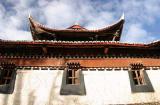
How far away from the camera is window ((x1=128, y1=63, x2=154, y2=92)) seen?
10508 mm

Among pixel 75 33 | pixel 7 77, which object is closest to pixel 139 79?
pixel 75 33

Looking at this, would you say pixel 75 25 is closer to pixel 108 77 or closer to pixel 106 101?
pixel 108 77

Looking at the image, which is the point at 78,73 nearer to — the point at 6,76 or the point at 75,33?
the point at 6,76

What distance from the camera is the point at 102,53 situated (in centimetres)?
1170

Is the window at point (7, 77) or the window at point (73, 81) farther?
the window at point (73, 81)

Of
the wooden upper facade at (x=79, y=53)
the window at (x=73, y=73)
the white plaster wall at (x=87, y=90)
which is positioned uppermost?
the wooden upper facade at (x=79, y=53)

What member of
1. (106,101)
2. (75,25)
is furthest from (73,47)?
(75,25)

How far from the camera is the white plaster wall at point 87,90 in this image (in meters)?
9.80

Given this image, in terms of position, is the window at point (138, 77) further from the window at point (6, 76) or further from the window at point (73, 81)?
the window at point (6, 76)

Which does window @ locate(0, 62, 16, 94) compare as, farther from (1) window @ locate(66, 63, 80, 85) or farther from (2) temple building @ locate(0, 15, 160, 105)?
(1) window @ locate(66, 63, 80, 85)

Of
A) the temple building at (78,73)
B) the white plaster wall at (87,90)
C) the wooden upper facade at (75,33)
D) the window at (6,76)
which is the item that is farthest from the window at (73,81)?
the wooden upper facade at (75,33)

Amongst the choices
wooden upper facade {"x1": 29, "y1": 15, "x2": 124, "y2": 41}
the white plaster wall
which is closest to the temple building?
the white plaster wall

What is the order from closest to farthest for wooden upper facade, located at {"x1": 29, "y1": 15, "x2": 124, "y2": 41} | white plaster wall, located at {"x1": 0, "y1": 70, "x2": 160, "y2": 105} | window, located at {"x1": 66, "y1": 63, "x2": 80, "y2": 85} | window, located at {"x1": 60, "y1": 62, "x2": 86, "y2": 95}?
1. white plaster wall, located at {"x1": 0, "y1": 70, "x2": 160, "y2": 105}
2. window, located at {"x1": 60, "y1": 62, "x2": 86, "y2": 95}
3. window, located at {"x1": 66, "y1": 63, "x2": 80, "y2": 85}
4. wooden upper facade, located at {"x1": 29, "y1": 15, "x2": 124, "y2": 41}

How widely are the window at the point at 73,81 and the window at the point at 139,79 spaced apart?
2280mm
